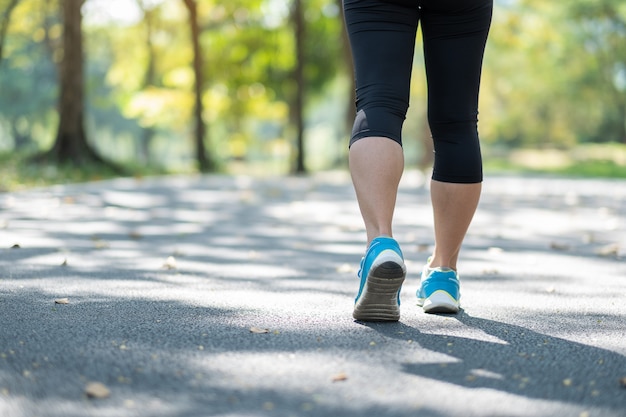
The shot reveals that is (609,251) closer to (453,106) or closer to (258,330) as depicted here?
(453,106)

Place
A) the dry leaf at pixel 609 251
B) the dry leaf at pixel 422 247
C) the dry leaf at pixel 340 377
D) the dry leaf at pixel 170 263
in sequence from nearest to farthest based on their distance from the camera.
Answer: the dry leaf at pixel 340 377 < the dry leaf at pixel 170 263 < the dry leaf at pixel 609 251 < the dry leaf at pixel 422 247

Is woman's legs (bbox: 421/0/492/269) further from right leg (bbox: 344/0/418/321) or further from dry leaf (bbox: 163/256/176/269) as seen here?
dry leaf (bbox: 163/256/176/269)

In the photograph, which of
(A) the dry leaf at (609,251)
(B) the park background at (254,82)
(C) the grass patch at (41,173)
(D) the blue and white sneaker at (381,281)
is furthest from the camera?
(B) the park background at (254,82)

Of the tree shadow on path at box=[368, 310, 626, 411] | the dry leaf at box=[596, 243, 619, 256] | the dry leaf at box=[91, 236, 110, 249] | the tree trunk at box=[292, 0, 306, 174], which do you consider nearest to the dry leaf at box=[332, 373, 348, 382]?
the tree shadow on path at box=[368, 310, 626, 411]

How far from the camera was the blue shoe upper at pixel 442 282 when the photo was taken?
3.06 metres

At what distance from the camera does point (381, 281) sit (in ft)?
8.63

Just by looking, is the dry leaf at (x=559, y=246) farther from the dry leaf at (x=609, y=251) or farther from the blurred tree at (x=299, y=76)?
the blurred tree at (x=299, y=76)

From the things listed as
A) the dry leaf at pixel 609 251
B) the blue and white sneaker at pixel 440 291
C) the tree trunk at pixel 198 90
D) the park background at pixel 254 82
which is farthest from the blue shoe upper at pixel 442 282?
the tree trunk at pixel 198 90

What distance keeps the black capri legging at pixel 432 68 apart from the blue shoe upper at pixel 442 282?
0.34m

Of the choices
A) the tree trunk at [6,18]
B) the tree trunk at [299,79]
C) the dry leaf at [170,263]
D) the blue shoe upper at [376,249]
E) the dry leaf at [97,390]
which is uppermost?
the tree trunk at [6,18]

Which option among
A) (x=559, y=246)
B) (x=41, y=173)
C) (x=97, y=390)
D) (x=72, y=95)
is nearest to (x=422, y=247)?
(x=559, y=246)

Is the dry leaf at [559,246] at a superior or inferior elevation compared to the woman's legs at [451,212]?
inferior

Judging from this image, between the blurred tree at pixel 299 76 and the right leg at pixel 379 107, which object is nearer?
the right leg at pixel 379 107

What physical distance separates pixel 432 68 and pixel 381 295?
0.85 meters
